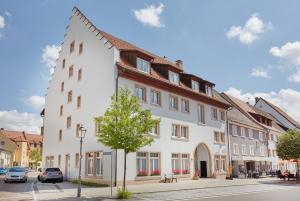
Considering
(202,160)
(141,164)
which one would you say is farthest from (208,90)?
(141,164)

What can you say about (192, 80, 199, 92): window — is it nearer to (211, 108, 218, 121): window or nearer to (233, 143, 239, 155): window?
(211, 108, 218, 121): window

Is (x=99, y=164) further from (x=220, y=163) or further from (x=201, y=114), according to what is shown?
(x=220, y=163)

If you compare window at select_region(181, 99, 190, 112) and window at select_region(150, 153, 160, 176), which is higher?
window at select_region(181, 99, 190, 112)

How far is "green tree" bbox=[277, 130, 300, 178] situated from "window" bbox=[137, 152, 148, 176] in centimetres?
1869

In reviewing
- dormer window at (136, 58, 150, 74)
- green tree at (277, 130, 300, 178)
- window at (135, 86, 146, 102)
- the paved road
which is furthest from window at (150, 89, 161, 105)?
green tree at (277, 130, 300, 178)

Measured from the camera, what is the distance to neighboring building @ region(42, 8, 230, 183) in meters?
29.1

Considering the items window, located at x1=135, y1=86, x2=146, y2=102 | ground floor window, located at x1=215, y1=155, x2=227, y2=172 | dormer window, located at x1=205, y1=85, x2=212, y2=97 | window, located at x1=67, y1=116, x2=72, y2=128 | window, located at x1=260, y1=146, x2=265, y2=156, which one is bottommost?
ground floor window, located at x1=215, y1=155, x2=227, y2=172

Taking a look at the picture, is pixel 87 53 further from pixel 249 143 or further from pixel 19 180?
pixel 249 143

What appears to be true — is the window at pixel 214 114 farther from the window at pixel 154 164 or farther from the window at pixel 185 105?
the window at pixel 154 164

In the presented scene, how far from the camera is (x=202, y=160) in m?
38.8

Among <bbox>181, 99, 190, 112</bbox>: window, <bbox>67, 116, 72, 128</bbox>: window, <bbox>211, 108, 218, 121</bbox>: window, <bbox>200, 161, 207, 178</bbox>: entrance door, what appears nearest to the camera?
<bbox>181, 99, 190, 112</bbox>: window

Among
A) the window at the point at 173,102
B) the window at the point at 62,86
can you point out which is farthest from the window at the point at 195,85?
the window at the point at 62,86

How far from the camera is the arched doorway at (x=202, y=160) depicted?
126 ft

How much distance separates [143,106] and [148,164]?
5.20m
